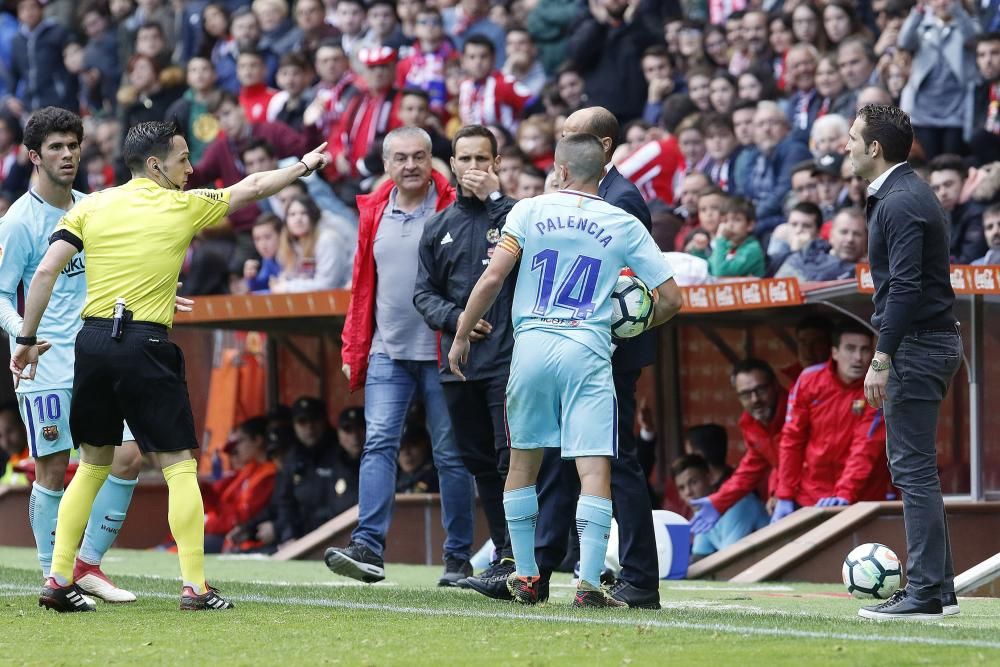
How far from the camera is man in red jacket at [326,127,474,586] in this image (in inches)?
345

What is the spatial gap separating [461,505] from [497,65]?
30.4 ft

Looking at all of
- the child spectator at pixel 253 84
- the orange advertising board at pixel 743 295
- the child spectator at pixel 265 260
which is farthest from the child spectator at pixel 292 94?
the orange advertising board at pixel 743 295

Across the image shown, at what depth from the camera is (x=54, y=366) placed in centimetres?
790

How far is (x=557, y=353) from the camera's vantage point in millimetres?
6949

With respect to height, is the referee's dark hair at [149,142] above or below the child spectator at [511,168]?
below

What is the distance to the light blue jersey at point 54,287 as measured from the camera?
789 centimetres

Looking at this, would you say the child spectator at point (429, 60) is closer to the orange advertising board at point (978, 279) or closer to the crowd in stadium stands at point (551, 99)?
the crowd in stadium stands at point (551, 99)

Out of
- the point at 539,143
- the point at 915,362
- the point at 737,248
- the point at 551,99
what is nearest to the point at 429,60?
the point at 551,99

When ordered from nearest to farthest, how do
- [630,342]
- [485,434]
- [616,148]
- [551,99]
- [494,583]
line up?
[630,342] < [494,583] < [485,434] < [616,148] < [551,99]

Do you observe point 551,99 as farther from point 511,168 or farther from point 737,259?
point 737,259

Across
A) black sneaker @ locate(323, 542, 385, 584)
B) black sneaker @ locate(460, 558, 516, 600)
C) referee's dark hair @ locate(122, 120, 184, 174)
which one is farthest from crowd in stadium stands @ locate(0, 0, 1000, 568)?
referee's dark hair @ locate(122, 120, 184, 174)

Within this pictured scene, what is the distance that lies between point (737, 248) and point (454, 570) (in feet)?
13.4

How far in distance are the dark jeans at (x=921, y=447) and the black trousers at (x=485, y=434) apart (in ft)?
6.24

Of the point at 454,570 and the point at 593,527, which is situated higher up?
the point at 593,527
